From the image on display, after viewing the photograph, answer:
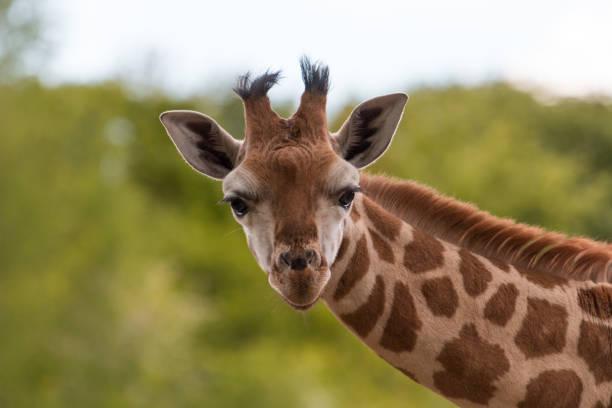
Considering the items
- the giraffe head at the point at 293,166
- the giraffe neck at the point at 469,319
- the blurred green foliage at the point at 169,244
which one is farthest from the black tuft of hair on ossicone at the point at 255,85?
the blurred green foliage at the point at 169,244

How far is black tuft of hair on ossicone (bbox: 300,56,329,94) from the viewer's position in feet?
30.1

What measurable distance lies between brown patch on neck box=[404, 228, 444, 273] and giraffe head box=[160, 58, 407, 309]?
22.8 inches

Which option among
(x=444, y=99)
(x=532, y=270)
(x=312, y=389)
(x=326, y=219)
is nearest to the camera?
(x=326, y=219)

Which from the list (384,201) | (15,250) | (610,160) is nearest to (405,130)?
(610,160)

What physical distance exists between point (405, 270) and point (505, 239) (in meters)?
0.78

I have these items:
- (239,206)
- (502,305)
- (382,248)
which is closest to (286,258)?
(239,206)

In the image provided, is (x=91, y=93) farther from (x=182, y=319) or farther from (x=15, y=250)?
(x=15, y=250)

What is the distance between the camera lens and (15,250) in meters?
47.8

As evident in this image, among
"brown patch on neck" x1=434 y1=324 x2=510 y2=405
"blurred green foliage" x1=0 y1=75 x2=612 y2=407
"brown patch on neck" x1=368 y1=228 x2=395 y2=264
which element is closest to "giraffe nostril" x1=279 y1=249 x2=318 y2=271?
"brown patch on neck" x1=368 y1=228 x2=395 y2=264

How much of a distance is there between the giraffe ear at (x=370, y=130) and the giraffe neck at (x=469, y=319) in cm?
38

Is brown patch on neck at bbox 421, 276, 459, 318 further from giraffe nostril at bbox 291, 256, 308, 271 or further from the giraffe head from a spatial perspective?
giraffe nostril at bbox 291, 256, 308, 271

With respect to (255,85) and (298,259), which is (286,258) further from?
(255,85)

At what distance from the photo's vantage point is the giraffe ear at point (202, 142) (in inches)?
366

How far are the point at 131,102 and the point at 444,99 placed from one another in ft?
60.6
